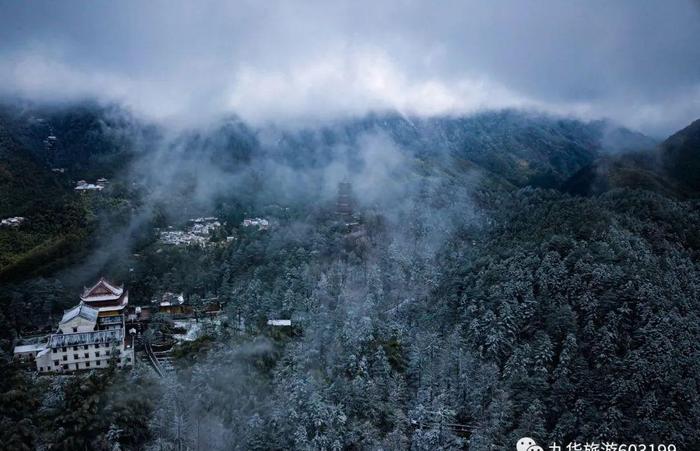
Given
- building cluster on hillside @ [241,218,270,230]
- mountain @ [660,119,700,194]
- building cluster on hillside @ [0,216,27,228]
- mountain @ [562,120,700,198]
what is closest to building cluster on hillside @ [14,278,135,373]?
building cluster on hillside @ [0,216,27,228]

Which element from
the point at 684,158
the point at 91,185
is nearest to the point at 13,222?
the point at 91,185

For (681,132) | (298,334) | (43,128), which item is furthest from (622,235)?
(43,128)

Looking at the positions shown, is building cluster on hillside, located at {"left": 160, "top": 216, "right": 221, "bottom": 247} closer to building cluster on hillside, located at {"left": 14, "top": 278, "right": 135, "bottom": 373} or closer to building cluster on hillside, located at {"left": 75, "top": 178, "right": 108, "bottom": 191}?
building cluster on hillside, located at {"left": 75, "top": 178, "right": 108, "bottom": 191}

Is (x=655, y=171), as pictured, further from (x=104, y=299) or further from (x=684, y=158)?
(x=104, y=299)

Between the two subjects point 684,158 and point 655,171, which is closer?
point 655,171

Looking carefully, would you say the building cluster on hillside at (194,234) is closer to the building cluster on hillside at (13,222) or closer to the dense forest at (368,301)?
the dense forest at (368,301)
